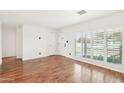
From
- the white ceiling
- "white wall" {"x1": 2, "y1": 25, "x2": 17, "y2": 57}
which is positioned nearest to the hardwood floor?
the white ceiling

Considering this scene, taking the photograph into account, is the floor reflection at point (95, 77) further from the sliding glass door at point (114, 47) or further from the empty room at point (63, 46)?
the sliding glass door at point (114, 47)

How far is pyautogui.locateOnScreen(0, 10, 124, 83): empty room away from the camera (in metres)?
3.47

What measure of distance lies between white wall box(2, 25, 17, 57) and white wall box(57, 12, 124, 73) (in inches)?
144

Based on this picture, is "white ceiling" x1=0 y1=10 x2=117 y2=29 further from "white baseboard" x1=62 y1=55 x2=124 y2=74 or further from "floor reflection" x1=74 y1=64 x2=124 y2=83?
"floor reflection" x1=74 y1=64 x2=124 y2=83

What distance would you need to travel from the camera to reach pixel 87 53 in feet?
18.6

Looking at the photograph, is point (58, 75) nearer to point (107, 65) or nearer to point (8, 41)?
point (107, 65)

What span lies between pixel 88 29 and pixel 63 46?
290 cm

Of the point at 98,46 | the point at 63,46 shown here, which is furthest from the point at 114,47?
the point at 63,46

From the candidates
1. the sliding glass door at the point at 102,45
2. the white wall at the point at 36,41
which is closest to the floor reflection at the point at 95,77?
the sliding glass door at the point at 102,45

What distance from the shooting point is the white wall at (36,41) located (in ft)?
20.7

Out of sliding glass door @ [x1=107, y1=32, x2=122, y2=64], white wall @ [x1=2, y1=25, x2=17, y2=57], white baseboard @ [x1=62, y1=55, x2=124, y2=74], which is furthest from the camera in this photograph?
white wall @ [x1=2, y1=25, x2=17, y2=57]
